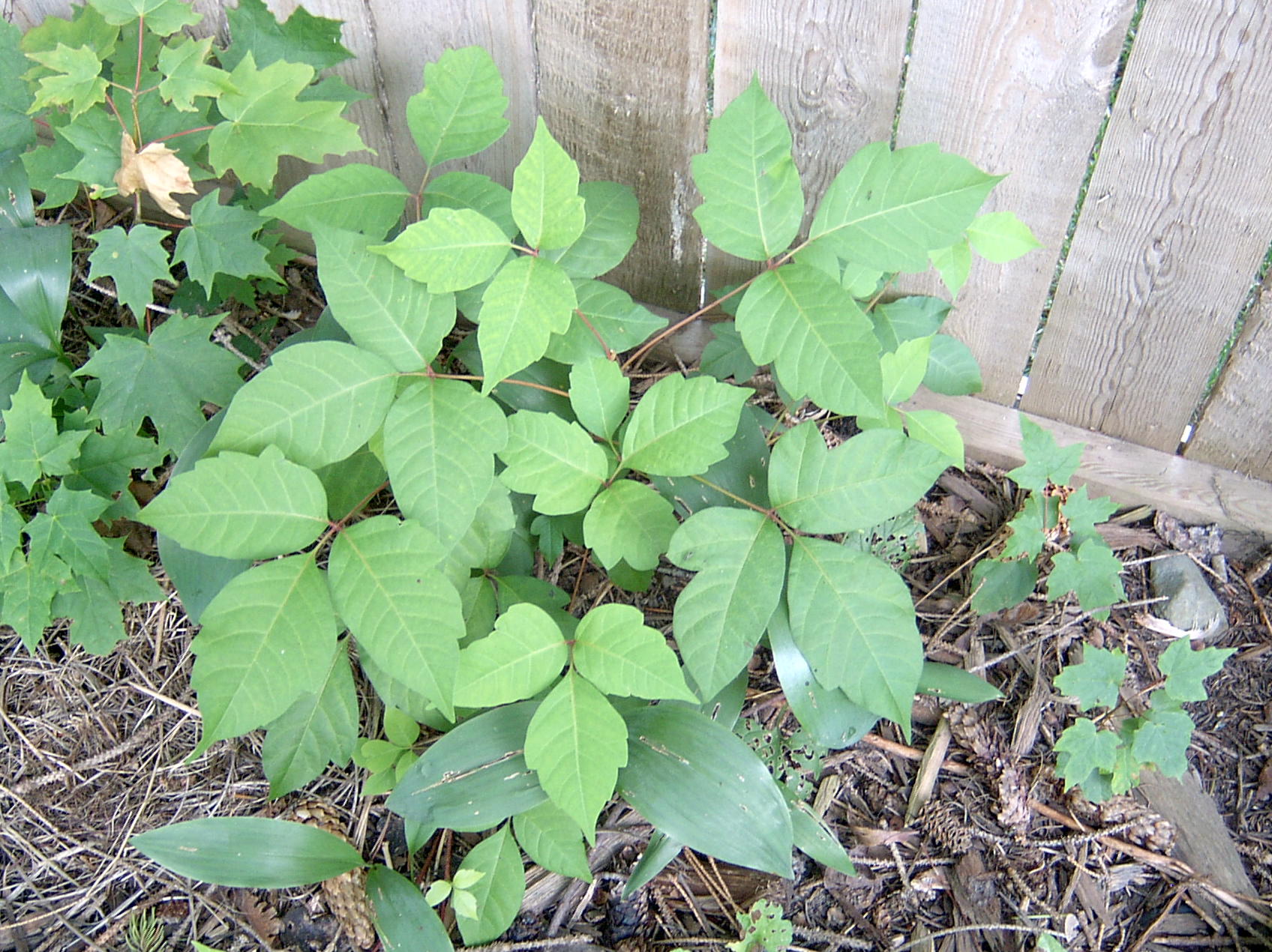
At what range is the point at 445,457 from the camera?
1172 mm

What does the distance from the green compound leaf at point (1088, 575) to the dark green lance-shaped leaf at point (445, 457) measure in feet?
3.42

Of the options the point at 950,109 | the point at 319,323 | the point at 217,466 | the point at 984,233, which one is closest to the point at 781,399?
the point at 984,233

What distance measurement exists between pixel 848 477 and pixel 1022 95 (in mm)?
683

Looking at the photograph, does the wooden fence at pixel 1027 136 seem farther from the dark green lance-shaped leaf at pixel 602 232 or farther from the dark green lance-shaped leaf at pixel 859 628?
the dark green lance-shaped leaf at pixel 859 628

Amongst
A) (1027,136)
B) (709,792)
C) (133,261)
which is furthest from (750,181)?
(133,261)

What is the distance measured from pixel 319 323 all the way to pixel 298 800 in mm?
834

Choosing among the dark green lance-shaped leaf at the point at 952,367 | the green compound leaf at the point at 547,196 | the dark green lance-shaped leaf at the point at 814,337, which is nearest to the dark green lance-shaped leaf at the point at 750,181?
the dark green lance-shaped leaf at the point at 814,337

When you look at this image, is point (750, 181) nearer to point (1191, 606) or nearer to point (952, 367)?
point (952, 367)

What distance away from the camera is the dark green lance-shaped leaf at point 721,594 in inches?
47.7

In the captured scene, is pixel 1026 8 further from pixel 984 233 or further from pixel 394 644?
pixel 394 644

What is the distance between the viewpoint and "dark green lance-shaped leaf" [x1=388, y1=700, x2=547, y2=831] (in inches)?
52.3

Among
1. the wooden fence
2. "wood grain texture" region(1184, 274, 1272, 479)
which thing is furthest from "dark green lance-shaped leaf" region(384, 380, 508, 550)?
"wood grain texture" region(1184, 274, 1272, 479)

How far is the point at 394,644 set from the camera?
1.13m

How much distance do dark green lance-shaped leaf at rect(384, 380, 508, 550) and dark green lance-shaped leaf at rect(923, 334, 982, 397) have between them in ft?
3.05
